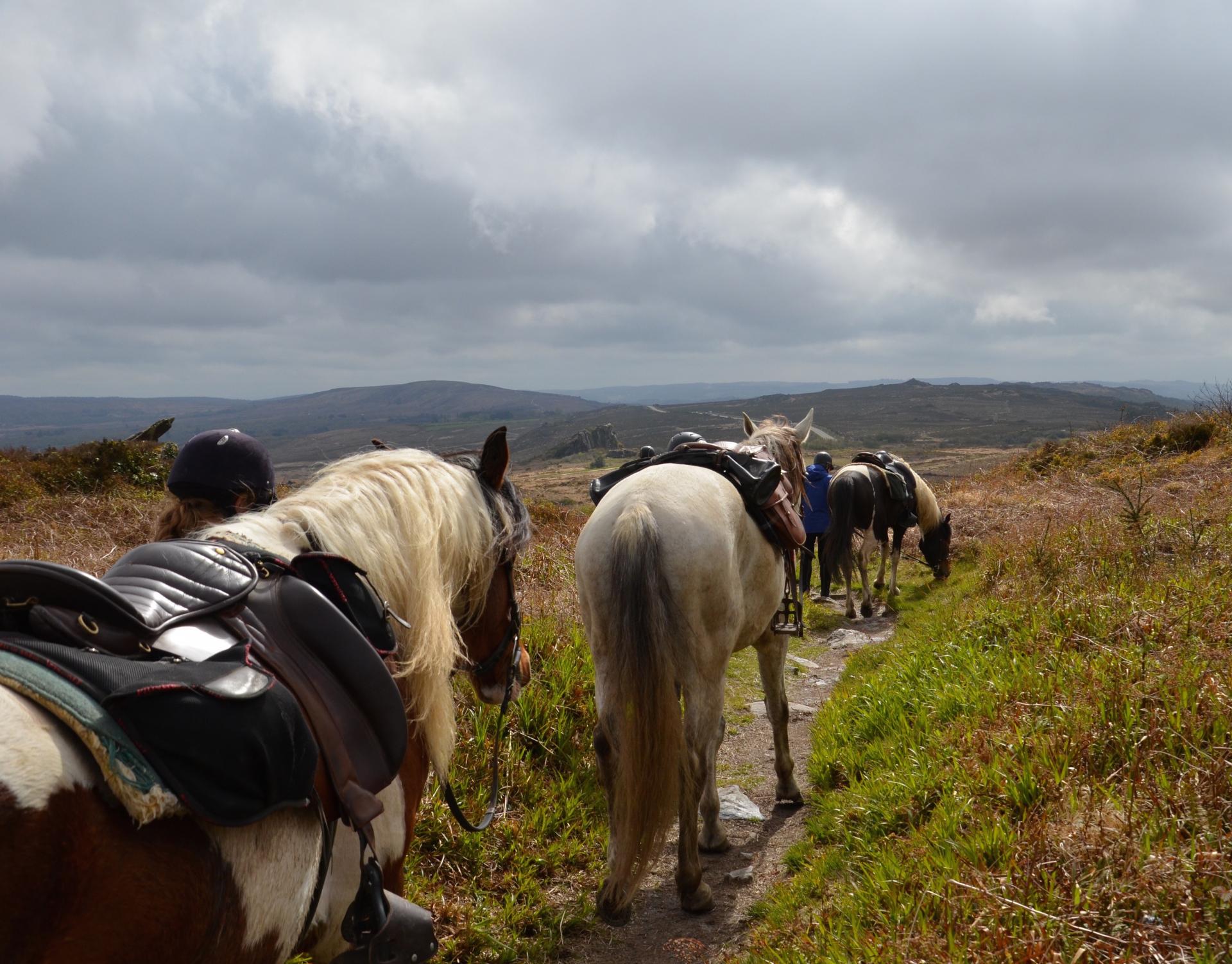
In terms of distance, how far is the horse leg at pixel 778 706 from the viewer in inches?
181

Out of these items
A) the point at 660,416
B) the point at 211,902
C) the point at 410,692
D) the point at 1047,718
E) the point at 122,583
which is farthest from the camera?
the point at 660,416

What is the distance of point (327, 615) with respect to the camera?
1823mm

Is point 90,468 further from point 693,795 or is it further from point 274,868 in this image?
point 274,868

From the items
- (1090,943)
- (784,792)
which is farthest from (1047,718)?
(784,792)

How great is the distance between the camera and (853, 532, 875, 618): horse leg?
10391mm

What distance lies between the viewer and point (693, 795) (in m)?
3.53

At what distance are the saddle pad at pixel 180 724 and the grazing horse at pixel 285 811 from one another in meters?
0.06

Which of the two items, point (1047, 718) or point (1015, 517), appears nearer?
point (1047, 718)

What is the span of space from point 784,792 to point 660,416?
372 ft

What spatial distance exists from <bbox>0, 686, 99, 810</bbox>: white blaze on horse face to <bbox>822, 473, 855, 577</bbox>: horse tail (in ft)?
30.4

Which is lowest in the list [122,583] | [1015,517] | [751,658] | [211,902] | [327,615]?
[751,658]

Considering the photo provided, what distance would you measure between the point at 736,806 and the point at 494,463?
3145 millimetres

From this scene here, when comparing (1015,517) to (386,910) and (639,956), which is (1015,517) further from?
(386,910)

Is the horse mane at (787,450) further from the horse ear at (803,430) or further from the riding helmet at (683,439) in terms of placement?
the riding helmet at (683,439)
